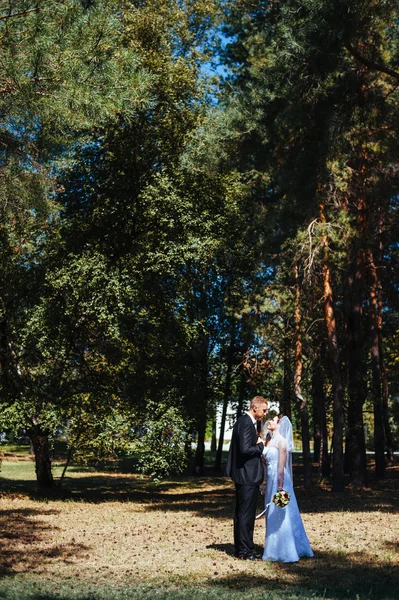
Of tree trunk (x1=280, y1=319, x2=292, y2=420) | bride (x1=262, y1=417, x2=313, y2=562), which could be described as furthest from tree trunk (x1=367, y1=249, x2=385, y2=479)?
bride (x1=262, y1=417, x2=313, y2=562)

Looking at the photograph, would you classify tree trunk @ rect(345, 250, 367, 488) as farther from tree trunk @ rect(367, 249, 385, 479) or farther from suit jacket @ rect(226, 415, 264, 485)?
suit jacket @ rect(226, 415, 264, 485)

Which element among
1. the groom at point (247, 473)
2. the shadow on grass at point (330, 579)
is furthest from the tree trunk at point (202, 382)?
the shadow on grass at point (330, 579)

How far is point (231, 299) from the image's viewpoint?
66.6 ft

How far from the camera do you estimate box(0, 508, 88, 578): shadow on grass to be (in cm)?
938

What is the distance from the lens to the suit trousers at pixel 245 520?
935cm

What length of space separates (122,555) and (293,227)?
12.3m

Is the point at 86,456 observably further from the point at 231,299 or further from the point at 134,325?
the point at 231,299

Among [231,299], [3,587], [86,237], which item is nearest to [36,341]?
[86,237]

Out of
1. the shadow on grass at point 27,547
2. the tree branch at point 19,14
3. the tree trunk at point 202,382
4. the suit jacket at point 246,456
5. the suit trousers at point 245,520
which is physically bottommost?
the shadow on grass at point 27,547

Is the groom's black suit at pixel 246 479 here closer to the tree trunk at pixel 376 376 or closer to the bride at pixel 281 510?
the bride at pixel 281 510

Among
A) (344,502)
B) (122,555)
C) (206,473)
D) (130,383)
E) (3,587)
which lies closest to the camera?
(3,587)

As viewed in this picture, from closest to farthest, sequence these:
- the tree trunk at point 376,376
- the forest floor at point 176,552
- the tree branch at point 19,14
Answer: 1. the forest floor at point 176,552
2. the tree branch at point 19,14
3. the tree trunk at point 376,376

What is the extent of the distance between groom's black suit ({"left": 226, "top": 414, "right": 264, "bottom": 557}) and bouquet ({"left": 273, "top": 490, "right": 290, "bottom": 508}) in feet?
1.27

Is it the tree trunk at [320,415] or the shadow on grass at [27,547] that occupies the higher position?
the tree trunk at [320,415]
